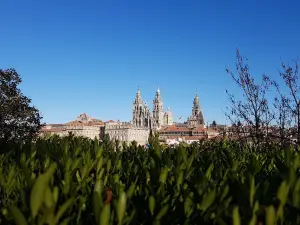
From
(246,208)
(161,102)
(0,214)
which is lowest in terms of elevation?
(0,214)

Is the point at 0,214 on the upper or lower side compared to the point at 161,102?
lower

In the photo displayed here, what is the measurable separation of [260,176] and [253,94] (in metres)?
11.6

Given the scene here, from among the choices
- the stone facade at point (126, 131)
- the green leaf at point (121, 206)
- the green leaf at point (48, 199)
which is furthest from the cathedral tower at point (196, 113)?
the green leaf at point (48, 199)

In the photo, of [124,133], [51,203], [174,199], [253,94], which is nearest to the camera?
[51,203]

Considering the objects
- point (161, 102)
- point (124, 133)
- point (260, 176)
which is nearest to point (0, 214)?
point (260, 176)

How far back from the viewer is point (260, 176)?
3131 millimetres

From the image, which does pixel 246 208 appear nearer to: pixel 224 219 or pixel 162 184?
pixel 224 219

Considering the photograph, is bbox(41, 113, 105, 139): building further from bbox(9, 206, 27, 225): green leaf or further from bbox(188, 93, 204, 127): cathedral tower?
bbox(9, 206, 27, 225): green leaf

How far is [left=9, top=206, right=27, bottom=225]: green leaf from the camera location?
1608 millimetres

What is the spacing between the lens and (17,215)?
1610mm

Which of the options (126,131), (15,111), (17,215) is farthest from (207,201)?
(126,131)

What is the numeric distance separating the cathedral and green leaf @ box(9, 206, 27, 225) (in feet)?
468

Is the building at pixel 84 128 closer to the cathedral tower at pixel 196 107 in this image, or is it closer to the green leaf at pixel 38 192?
the cathedral tower at pixel 196 107

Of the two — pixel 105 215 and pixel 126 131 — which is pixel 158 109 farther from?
pixel 105 215
